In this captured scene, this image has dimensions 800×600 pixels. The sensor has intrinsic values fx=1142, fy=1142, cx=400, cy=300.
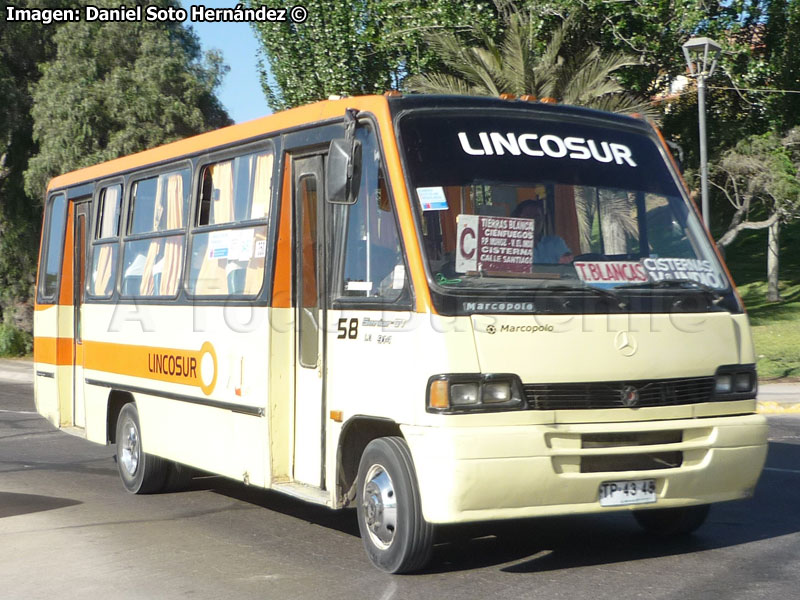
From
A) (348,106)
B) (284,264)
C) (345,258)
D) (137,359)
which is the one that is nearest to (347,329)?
(345,258)

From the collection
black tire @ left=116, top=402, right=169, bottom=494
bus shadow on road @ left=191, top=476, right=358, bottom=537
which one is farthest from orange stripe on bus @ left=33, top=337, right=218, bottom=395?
bus shadow on road @ left=191, top=476, right=358, bottom=537

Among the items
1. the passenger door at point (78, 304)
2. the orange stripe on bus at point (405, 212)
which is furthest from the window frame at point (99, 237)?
the orange stripe on bus at point (405, 212)

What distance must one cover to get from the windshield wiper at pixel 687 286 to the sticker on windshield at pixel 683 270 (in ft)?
0.08

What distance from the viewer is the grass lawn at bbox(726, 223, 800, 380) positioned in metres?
21.1

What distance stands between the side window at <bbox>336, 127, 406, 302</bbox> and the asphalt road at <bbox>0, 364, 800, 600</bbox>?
161cm

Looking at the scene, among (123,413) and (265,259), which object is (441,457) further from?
(123,413)

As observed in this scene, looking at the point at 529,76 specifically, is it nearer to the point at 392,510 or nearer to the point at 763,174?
the point at 763,174

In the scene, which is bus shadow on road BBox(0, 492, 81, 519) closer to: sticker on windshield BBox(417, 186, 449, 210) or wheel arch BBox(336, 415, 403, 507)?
wheel arch BBox(336, 415, 403, 507)

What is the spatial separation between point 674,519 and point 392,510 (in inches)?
79.5

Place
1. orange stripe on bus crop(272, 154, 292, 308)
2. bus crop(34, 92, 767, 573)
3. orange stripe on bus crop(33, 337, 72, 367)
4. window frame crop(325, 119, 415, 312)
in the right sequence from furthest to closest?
orange stripe on bus crop(33, 337, 72, 367), orange stripe on bus crop(272, 154, 292, 308), window frame crop(325, 119, 415, 312), bus crop(34, 92, 767, 573)

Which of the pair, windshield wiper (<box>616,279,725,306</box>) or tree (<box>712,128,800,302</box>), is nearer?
windshield wiper (<box>616,279,725,306</box>)

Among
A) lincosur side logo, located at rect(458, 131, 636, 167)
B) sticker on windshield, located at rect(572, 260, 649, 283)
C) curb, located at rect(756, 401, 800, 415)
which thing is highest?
lincosur side logo, located at rect(458, 131, 636, 167)

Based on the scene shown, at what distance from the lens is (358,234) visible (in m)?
6.73

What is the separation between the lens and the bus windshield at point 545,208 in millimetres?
6238
